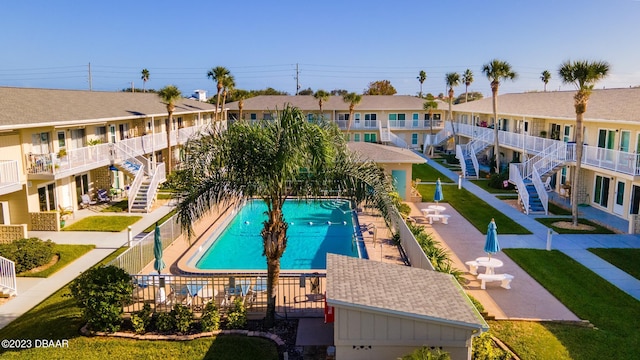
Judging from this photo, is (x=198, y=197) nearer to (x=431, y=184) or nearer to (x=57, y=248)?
(x=57, y=248)

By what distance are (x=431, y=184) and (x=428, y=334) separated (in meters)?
27.5

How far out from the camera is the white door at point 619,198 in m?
24.8

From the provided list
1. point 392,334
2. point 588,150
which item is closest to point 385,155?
point 588,150

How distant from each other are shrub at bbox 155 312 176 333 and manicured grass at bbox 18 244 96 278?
6852 mm

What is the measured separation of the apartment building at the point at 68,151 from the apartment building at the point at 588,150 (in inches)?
775

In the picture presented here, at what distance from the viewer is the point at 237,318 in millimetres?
12367

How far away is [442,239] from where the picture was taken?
21297 millimetres

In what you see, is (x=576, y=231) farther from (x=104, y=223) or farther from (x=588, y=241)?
(x=104, y=223)

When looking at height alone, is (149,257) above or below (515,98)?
below

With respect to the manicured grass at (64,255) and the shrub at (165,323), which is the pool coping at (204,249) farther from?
the manicured grass at (64,255)

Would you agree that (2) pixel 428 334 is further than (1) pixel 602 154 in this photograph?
No

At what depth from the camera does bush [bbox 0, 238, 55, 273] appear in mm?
16781

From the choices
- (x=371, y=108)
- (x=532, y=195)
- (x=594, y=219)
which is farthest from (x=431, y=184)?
(x=371, y=108)

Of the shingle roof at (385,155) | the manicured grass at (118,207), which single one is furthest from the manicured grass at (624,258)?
the manicured grass at (118,207)
